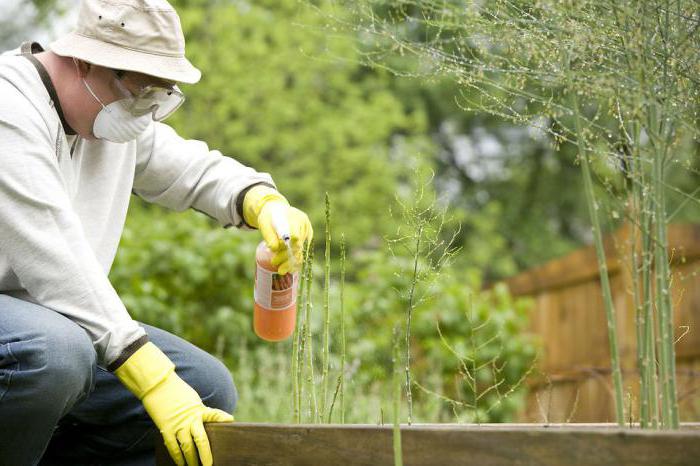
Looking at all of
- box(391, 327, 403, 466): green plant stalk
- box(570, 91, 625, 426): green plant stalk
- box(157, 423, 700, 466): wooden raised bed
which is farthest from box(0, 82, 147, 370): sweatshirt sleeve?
box(570, 91, 625, 426): green plant stalk

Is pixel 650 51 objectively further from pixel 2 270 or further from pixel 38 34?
pixel 38 34

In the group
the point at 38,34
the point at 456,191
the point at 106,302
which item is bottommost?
the point at 456,191

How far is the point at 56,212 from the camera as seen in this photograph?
6.72 ft

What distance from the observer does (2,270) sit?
215cm

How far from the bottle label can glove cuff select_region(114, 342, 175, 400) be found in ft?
1.37

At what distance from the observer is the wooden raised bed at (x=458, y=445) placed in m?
1.50

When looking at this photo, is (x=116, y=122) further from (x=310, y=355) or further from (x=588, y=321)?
(x=588, y=321)

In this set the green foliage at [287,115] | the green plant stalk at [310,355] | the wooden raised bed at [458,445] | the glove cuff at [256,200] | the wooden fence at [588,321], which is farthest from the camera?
the green foliage at [287,115]

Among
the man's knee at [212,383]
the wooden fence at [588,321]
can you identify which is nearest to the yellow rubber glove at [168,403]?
the man's knee at [212,383]

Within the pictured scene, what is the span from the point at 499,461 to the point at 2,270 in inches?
46.6

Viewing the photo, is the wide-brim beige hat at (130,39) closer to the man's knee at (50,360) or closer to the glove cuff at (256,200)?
the glove cuff at (256,200)

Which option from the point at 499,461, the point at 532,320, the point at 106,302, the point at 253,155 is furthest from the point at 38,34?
the point at 499,461

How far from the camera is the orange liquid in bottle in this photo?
244 centimetres

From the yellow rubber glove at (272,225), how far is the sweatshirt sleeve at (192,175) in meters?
0.04
